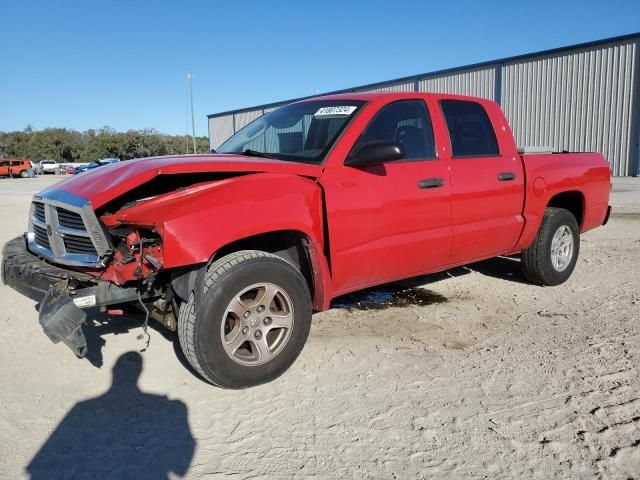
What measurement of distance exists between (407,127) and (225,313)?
7.44ft

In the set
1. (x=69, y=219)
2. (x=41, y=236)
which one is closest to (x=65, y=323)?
(x=69, y=219)

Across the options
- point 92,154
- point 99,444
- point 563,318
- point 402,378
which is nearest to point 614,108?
point 563,318

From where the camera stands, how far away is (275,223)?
3.32 metres

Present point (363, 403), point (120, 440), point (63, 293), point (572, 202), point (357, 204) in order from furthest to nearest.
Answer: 1. point (572, 202)
2. point (357, 204)
3. point (363, 403)
4. point (63, 293)
5. point (120, 440)

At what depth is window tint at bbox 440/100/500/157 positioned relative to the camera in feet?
15.3

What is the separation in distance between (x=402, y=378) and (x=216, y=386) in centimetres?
121

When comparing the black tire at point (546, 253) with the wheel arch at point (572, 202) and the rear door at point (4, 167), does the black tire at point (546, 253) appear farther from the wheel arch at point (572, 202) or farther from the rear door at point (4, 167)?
the rear door at point (4, 167)

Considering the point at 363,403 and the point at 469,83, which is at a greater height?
the point at 469,83

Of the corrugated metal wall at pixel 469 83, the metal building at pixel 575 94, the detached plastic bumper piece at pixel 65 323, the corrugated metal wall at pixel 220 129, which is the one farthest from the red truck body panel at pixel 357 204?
the corrugated metal wall at pixel 220 129

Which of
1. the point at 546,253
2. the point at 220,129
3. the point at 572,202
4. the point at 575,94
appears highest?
the point at 220,129

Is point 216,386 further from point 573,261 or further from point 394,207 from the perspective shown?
point 573,261

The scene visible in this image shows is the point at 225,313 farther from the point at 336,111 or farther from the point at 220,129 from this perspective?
the point at 220,129

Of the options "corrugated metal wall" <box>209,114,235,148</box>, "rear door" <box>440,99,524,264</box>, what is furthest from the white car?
"rear door" <box>440,99,524,264</box>

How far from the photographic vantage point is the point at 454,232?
4.48m
